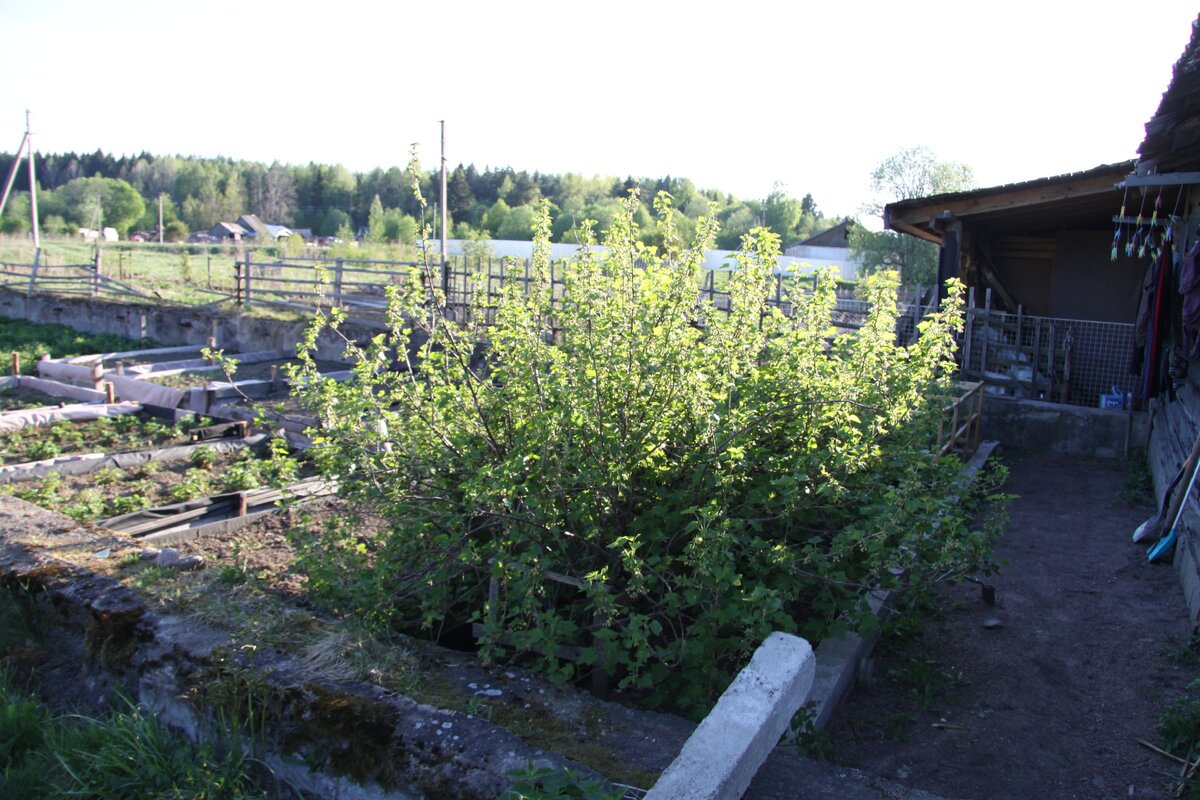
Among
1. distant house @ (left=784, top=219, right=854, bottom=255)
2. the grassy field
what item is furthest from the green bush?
distant house @ (left=784, top=219, right=854, bottom=255)

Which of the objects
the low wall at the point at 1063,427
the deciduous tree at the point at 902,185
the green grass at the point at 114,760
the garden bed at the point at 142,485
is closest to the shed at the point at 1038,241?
the low wall at the point at 1063,427

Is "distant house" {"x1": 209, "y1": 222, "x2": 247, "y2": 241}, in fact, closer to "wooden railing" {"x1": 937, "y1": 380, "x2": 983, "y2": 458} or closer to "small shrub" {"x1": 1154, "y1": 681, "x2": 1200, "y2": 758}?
"wooden railing" {"x1": 937, "y1": 380, "x2": 983, "y2": 458}

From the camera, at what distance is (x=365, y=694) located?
3.29 metres

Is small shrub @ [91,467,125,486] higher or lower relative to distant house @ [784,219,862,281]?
lower

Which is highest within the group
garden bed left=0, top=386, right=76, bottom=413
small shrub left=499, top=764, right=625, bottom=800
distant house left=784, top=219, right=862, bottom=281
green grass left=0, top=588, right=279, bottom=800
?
distant house left=784, top=219, right=862, bottom=281

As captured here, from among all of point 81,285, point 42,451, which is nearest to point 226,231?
point 81,285

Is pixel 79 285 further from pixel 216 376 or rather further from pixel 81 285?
pixel 216 376

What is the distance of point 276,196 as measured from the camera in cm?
10262

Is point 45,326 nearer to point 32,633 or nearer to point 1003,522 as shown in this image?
point 32,633

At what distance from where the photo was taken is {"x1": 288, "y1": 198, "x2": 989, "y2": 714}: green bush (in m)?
3.85

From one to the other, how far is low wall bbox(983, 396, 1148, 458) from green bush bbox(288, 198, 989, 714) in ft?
23.7

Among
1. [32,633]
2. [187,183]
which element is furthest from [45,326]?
[187,183]

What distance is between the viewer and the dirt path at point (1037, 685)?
4035 millimetres

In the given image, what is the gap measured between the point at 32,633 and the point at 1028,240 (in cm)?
1538
